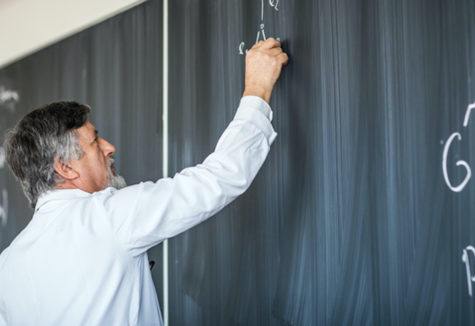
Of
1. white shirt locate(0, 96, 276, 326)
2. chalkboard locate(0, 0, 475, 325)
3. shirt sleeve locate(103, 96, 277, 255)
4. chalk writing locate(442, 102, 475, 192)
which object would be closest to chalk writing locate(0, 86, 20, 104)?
chalkboard locate(0, 0, 475, 325)

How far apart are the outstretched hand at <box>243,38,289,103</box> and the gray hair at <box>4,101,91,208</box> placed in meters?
0.43

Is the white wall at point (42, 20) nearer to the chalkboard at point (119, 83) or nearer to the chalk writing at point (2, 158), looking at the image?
the chalkboard at point (119, 83)

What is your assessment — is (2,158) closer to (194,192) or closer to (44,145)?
(44,145)

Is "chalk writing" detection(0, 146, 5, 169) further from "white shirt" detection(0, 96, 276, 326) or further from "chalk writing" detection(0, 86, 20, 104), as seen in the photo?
"white shirt" detection(0, 96, 276, 326)

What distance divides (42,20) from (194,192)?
1535 mm

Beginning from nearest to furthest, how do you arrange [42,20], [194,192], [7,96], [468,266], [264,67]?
[468,266], [194,192], [264,67], [42,20], [7,96]

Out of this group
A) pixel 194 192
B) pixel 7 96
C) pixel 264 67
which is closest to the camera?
pixel 194 192

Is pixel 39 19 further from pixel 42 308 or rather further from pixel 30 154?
pixel 42 308

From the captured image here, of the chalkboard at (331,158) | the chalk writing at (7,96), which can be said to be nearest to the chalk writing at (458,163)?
the chalkboard at (331,158)

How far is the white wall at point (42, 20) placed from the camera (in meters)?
1.76

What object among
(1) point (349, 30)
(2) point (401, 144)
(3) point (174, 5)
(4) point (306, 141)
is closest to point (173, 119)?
(3) point (174, 5)

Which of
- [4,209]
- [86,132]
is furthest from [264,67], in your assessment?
[4,209]

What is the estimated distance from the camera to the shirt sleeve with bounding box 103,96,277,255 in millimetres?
972

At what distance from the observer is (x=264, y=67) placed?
108cm
